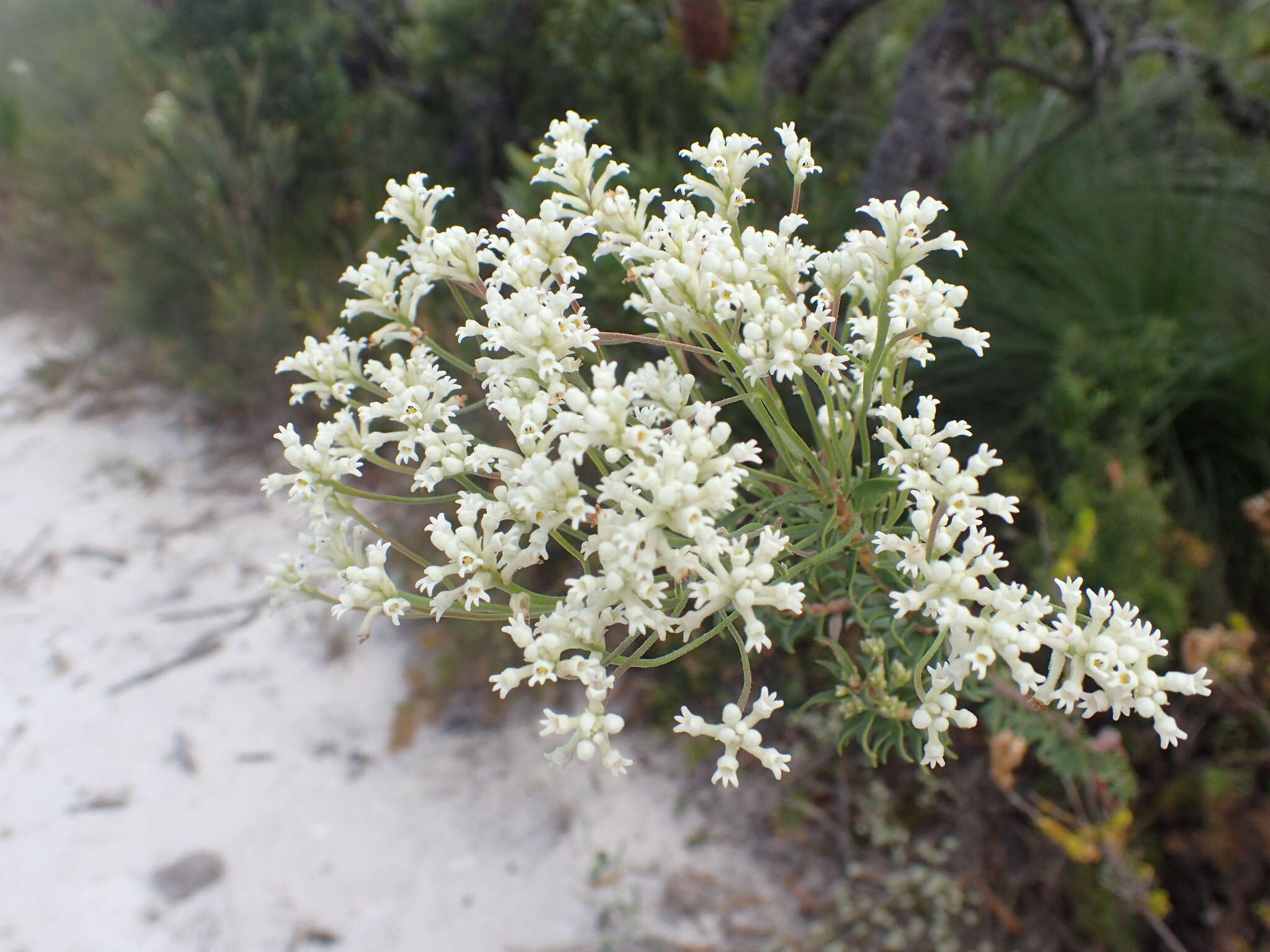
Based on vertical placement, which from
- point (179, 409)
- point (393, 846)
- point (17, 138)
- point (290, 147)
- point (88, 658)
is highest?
point (17, 138)

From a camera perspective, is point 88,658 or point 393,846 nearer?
point 393,846

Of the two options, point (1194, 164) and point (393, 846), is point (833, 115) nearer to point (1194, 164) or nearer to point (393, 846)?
point (1194, 164)

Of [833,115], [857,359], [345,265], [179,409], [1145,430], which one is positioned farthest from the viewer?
[179,409]

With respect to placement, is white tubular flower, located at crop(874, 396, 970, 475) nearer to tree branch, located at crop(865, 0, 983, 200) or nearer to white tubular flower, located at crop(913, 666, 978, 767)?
white tubular flower, located at crop(913, 666, 978, 767)

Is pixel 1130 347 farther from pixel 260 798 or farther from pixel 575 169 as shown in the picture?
pixel 260 798

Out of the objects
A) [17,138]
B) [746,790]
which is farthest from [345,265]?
[17,138]

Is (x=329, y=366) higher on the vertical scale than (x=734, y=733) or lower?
higher

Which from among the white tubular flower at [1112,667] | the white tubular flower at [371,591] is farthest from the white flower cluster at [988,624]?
the white tubular flower at [371,591]

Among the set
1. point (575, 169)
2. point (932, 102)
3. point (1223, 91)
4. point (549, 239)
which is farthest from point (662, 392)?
point (1223, 91)
